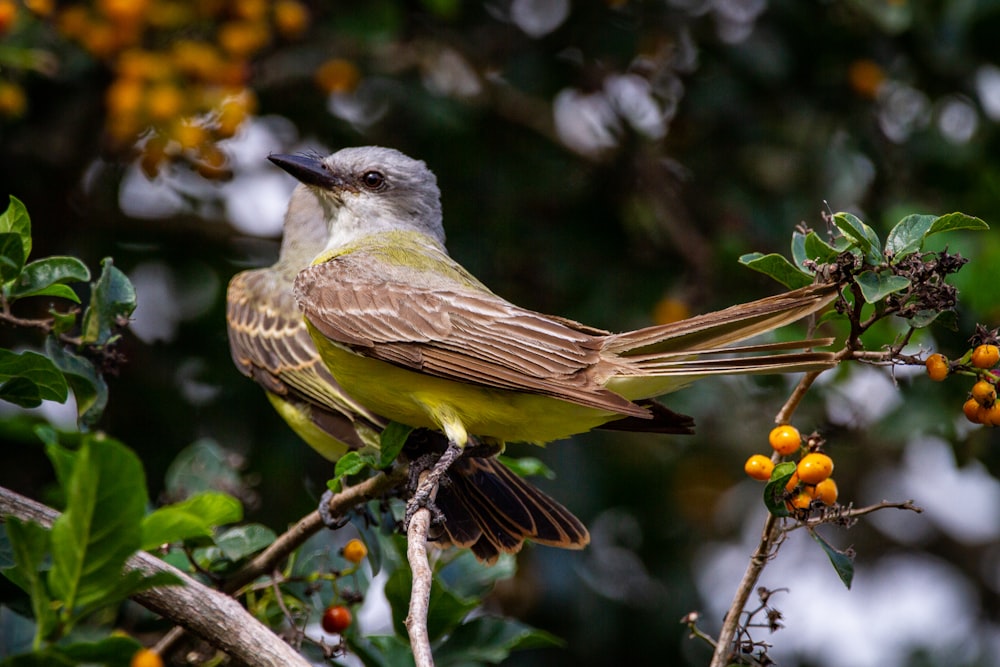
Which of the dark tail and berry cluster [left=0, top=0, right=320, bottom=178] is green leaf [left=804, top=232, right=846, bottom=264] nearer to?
the dark tail

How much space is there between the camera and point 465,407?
3256mm

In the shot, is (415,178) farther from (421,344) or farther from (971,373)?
(971,373)

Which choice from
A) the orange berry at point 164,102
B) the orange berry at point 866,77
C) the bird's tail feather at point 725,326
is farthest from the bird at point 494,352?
the orange berry at point 866,77

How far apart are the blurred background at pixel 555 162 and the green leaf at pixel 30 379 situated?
2.29 metres

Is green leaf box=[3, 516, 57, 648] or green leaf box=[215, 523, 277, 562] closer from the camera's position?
green leaf box=[3, 516, 57, 648]

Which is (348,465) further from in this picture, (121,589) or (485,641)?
(121,589)

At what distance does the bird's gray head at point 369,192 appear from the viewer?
446cm

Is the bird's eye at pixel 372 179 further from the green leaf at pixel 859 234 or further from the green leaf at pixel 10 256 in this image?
the green leaf at pixel 859 234

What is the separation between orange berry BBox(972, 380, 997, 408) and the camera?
2.36 meters

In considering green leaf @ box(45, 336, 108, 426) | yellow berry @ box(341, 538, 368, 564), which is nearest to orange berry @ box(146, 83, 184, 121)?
green leaf @ box(45, 336, 108, 426)

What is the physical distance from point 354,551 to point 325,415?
1083 millimetres

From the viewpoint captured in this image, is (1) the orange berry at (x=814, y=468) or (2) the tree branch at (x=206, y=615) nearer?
(1) the orange berry at (x=814, y=468)

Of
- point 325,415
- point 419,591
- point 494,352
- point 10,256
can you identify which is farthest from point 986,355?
point 325,415

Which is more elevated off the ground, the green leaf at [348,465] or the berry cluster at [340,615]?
the green leaf at [348,465]
